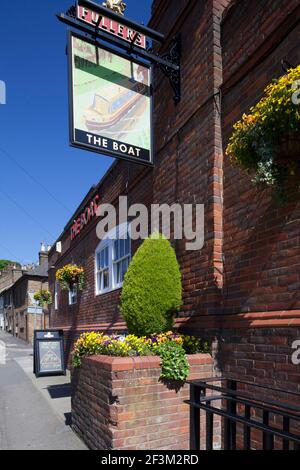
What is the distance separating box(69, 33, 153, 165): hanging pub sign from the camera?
5.55m

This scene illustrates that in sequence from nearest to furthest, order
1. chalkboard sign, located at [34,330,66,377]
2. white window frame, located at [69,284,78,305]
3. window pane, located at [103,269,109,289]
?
window pane, located at [103,269,109,289] → chalkboard sign, located at [34,330,66,377] → white window frame, located at [69,284,78,305]

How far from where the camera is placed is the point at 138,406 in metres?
4.43

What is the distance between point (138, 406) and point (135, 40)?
4.78m

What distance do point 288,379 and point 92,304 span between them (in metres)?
7.76

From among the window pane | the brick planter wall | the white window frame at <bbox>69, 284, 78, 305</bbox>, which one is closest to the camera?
the brick planter wall

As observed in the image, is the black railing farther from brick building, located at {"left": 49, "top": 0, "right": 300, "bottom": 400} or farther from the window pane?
the window pane

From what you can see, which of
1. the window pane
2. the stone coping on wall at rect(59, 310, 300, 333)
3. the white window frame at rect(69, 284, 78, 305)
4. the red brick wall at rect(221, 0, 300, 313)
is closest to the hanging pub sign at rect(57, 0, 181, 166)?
the red brick wall at rect(221, 0, 300, 313)

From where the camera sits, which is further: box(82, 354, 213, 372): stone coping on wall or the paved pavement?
the paved pavement

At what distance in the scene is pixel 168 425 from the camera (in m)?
4.58

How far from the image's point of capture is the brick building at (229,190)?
13.2 feet

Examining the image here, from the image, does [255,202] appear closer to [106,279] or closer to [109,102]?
[109,102]
